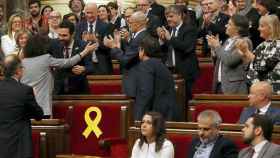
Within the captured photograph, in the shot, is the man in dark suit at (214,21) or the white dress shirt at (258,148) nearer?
the white dress shirt at (258,148)

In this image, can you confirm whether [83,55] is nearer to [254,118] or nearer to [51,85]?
[51,85]

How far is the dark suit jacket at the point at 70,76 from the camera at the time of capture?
10023 millimetres

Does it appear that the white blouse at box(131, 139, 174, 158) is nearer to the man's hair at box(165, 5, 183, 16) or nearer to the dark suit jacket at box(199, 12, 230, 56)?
the man's hair at box(165, 5, 183, 16)

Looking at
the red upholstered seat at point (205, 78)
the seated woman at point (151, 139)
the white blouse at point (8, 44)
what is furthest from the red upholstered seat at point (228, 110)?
the red upholstered seat at point (205, 78)

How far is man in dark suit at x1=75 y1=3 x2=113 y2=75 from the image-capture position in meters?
11.5

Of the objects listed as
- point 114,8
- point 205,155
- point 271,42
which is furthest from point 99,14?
point 205,155

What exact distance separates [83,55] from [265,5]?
2.28 m

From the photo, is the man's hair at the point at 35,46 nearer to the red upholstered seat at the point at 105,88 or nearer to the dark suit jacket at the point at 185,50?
the dark suit jacket at the point at 185,50

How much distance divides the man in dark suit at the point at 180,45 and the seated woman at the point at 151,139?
2.79m

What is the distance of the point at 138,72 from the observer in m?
9.09

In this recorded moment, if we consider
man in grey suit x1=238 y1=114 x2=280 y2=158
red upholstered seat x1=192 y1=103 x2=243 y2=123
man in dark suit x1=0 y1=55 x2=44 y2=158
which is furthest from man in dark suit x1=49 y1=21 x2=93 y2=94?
man in grey suit x1=238 y1=114 x2=280 y2=158

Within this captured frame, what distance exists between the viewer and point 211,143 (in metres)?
7.32

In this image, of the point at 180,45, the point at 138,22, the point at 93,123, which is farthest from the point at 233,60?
the point at 93,123

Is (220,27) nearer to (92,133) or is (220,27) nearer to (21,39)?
(92,133)
